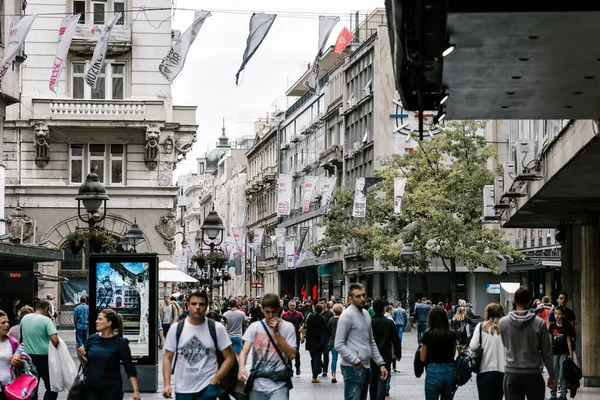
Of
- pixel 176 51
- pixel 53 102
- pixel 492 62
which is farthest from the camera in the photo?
pixel 53 102

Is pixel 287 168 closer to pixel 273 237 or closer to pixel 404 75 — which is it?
pixel 273 237

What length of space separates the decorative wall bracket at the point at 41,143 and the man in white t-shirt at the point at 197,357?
3655 cm

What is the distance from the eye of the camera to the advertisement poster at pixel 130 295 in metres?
22.6

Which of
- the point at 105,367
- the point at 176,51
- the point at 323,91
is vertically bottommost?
the point at 105,367

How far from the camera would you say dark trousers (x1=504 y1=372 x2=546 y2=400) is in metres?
13.9

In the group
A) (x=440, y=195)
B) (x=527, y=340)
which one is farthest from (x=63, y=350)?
(x=440, y=195)

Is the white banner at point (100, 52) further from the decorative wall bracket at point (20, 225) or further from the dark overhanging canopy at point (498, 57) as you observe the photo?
the dark overhanging canopy at point (498, 57)

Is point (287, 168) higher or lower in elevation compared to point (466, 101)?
higher

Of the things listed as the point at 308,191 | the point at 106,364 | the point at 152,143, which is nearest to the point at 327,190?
the point at 308,191

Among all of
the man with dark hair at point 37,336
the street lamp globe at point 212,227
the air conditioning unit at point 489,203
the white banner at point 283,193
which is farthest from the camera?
the white banner at point 283,193

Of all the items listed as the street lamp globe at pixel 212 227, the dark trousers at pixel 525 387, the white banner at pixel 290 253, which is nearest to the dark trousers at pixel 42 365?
the dark trousers at pixel 525 387

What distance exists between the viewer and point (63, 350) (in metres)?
16.3

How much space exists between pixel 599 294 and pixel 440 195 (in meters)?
29.9

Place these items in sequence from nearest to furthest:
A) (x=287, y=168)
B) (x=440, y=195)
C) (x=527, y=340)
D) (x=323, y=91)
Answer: (x=527, y=340) < (x=440, y=195) < (x=323, y=91) < (x=287, y=168)
